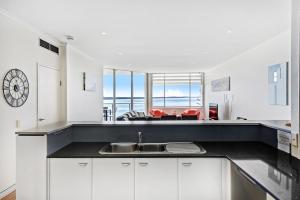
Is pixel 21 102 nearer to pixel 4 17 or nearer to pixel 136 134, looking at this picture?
pixel 4 17

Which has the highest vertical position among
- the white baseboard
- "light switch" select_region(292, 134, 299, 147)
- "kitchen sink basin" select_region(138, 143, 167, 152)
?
"light switch" select_region(292, 134, 299, 147)

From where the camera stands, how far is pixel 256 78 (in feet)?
18.5

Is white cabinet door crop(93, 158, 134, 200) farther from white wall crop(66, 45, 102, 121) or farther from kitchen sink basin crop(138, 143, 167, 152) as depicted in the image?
white wall crop(66, 45, 102, 121)

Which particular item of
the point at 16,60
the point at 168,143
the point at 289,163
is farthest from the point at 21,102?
the point at 289,163

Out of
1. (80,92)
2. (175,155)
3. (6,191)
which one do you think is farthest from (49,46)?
(175,155)

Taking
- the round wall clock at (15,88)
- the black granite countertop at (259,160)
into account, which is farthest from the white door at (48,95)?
the black granite countertop at (259,160)

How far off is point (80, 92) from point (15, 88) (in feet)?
8.98

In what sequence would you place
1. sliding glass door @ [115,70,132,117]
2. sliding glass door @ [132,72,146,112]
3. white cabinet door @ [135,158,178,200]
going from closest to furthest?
white cabinet door @ [135,158,178,200] → sliding glass door @ [115,70,132,117] → sliding glass door @ [132,72,146,112]

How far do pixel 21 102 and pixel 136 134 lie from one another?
2.11 metres

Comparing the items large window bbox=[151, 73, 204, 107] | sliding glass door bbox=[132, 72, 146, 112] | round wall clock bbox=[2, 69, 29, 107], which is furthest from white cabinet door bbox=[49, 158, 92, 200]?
large window bbox=[151, 73, 204, 107]

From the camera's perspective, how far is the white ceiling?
3.12 m

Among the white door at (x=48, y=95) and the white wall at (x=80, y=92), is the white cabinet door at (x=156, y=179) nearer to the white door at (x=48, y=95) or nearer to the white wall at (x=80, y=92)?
the white door at (x=48, y=95)

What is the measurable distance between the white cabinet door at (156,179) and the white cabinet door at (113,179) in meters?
0.06

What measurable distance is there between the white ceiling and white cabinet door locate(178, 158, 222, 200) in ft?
6.51
